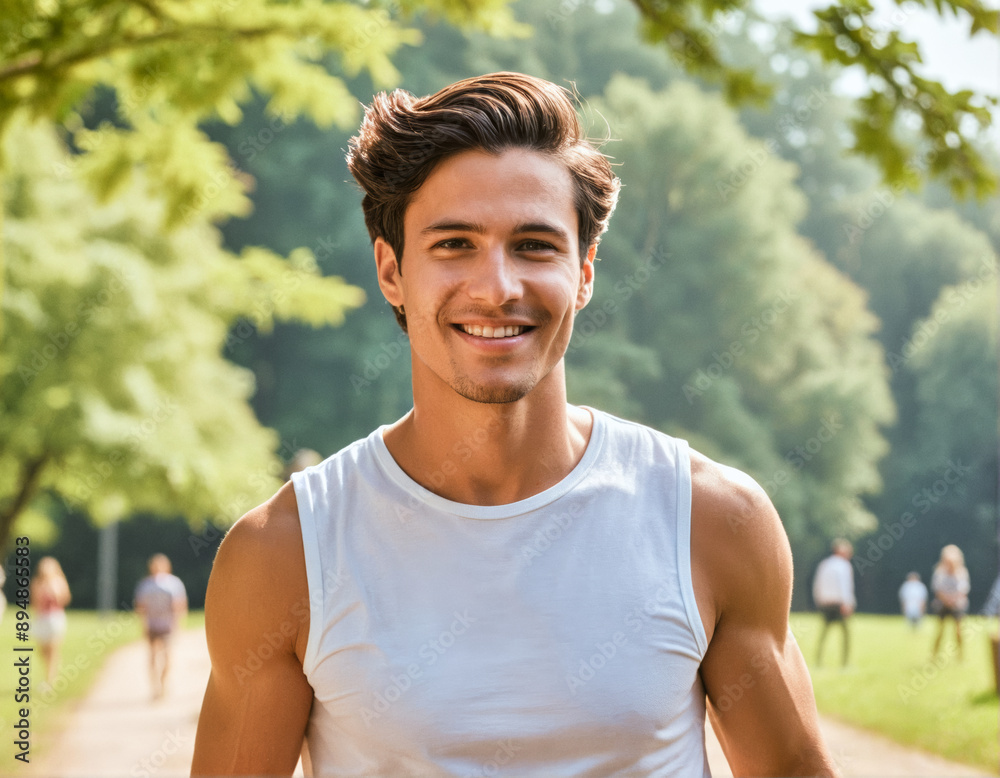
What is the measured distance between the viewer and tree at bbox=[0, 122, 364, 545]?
13938 millimetres

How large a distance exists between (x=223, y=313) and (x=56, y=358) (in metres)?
2.58

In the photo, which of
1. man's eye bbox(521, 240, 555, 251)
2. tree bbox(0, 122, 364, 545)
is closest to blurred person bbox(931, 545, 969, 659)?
tree bbox(0, 122, 364, 545)

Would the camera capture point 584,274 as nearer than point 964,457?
Yes

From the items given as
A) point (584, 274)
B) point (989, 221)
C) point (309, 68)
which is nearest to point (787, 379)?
point (989, 221)

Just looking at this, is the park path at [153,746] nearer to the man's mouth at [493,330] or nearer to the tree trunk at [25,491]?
the tree trunk at [25,491]

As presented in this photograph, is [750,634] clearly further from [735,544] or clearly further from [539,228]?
[539,228]

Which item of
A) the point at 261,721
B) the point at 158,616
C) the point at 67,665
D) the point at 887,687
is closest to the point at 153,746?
the point at 158,616

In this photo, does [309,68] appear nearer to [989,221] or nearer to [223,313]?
[223,313]

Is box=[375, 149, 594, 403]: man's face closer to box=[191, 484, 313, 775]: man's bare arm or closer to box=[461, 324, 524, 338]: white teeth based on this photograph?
box=[461, 324, 524, 338]: white teeth

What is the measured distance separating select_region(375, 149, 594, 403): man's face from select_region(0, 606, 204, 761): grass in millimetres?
6678

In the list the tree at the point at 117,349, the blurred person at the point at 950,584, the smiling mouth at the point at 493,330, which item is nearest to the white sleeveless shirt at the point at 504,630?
the smiling mouth at the point at 493,330

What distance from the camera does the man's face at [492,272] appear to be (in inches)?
64.9

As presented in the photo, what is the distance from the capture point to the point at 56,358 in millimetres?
14398

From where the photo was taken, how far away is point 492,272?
164 cm
